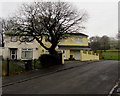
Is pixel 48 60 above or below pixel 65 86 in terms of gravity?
above

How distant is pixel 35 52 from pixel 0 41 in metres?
12.8

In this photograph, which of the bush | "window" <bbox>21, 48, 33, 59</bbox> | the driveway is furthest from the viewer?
"window" <bbox>21, 48, 33, 59</bbox>

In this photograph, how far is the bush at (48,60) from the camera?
22938 mm

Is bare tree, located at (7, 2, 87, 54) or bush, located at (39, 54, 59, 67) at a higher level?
bare tree, located at (7, 2, 87, 54)

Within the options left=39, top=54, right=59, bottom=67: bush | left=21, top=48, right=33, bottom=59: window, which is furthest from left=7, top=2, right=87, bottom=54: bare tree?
left=21, top=48, right=33, bottom=59: window

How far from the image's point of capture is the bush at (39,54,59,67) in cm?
2294

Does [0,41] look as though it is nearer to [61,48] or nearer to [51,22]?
[61,48]

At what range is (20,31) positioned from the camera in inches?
943

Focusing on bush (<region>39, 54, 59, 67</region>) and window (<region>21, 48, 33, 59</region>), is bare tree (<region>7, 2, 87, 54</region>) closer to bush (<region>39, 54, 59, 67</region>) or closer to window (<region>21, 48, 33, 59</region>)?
bush (<region>39, 54, 59, 67</region>)

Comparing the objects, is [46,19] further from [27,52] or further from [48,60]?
[27,52]

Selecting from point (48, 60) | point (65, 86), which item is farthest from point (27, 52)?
point (65, 86)

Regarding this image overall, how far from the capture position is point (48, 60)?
78.4ft

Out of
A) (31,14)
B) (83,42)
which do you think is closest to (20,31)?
(31,14)

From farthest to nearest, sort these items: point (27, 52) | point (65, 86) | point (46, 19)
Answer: point (27, 52) < point (46, 19) < point (65, 86)
